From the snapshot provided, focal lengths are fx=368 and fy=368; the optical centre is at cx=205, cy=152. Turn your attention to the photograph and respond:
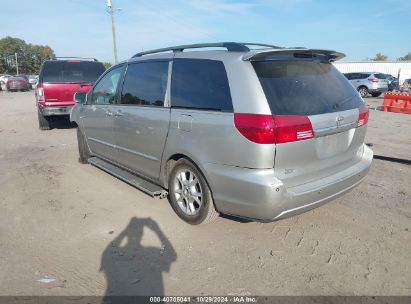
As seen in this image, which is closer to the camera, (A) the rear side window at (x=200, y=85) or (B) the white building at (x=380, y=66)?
(A) the rear side window at (x=200, y=85)

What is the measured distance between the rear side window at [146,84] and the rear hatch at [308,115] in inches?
51.0

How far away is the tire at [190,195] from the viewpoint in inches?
146

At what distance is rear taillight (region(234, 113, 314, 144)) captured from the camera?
3064 millimetres

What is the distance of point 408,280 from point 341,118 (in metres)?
1.50

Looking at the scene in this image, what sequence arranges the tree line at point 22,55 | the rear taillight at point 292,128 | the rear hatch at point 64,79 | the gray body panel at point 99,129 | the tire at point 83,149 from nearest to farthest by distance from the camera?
the rear taillight at point 292,128 < the gray body panel at point 99,129 < the tire at point 83,149 < the rear hatch at point 64,79 < the tree line at point 22,55

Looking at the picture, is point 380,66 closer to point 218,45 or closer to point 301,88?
point 218,45

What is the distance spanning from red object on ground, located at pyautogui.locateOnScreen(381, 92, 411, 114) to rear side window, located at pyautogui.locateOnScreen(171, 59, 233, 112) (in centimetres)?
1327

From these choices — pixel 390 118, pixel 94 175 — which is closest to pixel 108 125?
pixel 94 175

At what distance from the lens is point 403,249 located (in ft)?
11.4

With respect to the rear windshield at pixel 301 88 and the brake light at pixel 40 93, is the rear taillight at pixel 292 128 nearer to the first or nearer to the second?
the rear windshield at pixel 301 88

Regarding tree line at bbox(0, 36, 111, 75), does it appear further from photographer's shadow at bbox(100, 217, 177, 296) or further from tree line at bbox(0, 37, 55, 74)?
photographer's shadow at bbox(100, 217, 177, 296)

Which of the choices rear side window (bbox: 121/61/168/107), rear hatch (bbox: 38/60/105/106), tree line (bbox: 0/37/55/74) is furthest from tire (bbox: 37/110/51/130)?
tree line (bbox: 0/37/55/74)

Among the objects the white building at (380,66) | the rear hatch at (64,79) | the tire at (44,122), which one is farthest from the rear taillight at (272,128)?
the white building at (380,66)

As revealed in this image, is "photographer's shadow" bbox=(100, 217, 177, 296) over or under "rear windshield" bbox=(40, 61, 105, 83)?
under
